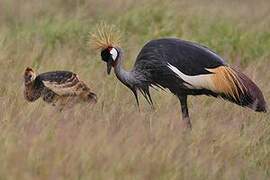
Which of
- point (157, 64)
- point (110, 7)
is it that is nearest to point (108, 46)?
point (157, 64)

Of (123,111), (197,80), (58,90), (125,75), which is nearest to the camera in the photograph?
(123,111)

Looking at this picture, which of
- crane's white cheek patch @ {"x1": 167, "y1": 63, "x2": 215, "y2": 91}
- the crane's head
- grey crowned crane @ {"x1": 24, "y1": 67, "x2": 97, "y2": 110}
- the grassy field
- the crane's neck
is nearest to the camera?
the grassy field

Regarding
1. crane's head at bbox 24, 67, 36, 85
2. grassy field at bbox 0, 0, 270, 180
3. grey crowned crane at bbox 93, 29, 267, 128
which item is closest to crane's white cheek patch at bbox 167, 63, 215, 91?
grey crowned crane at bbox 93, 29, 267, 128

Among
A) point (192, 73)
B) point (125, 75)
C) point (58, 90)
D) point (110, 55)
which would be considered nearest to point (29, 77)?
point (58, 90)

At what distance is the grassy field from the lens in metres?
5.34

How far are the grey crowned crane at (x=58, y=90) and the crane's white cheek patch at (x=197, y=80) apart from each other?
0.76 meters

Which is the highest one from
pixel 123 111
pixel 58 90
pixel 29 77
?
pixel 29 77

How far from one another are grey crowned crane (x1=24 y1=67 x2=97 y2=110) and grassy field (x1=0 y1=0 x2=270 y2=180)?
0.14 metres

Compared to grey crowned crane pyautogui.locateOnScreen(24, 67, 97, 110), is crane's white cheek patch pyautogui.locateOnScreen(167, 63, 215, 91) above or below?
below

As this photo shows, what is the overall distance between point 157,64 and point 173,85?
216mm

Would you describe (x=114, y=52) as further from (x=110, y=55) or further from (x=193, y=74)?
(x=193, y=74)

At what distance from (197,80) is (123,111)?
0.66 meters

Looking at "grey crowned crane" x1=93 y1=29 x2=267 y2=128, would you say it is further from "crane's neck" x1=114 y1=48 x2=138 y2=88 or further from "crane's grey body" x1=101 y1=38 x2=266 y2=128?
"crane's neck" x1=114 y1=48 x2=138 y2=88

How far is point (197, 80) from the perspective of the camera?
7.13m
